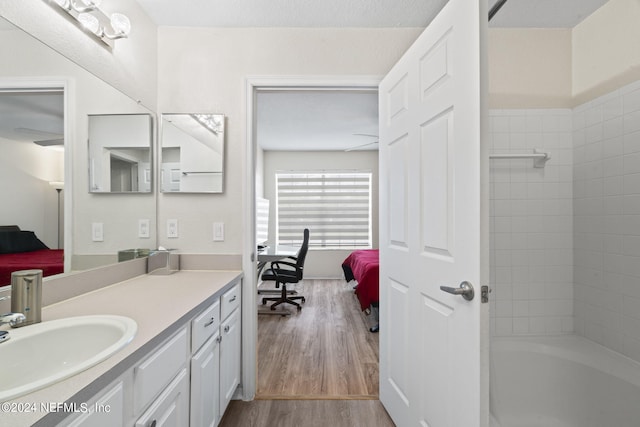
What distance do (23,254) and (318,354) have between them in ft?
6.93

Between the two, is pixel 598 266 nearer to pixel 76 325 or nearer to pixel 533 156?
pixel 533 156

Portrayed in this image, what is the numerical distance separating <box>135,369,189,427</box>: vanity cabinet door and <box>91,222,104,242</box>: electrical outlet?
2.72ft

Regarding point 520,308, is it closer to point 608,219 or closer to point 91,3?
point 608,219

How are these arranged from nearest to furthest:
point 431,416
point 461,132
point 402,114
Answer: point 461,132
point 431,416
point 402,114

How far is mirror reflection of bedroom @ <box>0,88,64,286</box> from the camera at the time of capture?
94 centimetres

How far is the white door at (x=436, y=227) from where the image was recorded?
0.98m

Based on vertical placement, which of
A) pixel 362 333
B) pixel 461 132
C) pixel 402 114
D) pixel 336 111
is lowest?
pixel 362 333

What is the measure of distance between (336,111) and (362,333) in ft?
8.69

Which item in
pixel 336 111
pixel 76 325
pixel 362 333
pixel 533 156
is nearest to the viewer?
pixel 76 325

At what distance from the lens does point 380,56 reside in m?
1.83

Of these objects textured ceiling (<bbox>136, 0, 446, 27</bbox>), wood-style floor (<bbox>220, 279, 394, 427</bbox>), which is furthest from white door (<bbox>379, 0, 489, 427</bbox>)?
textured ceiling (<bbox>136, 0, 446, 27</bbox>)

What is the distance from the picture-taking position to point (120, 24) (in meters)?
1.42

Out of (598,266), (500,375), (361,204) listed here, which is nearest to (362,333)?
(500,375)

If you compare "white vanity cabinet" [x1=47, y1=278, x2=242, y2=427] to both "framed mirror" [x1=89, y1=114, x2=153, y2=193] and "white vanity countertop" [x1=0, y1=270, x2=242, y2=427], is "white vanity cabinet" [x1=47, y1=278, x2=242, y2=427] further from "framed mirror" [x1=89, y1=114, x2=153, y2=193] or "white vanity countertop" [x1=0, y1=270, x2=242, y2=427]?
"framed mirror" [x1=89, y1=114, x2=153, y2=193]
